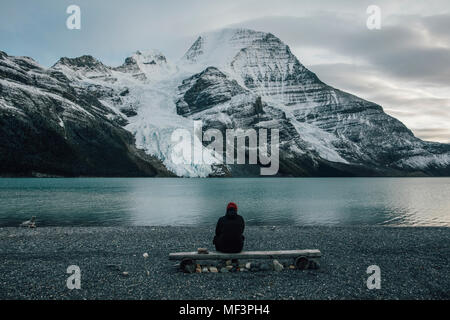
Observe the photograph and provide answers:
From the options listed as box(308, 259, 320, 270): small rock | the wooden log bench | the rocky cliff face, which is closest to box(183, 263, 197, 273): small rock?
the wooden log bench

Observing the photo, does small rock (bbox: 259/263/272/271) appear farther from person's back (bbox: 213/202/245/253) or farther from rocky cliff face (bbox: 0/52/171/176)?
rocky cliff face (bbox: 0/52/171/176)

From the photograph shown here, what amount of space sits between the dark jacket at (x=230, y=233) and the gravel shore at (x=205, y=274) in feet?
3.22

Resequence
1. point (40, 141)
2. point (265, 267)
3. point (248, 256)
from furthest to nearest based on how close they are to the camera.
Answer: point (40, 141) < point (265, 267) < point (248, 256)

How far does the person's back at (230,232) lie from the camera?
12984 millimetres

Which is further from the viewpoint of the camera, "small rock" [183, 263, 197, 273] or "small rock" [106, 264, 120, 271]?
"small rock" [106, 264, 120, 271]

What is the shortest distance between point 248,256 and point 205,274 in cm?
170

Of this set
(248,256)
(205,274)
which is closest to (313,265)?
(248,256)

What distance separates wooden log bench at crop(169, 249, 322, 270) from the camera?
13086mm

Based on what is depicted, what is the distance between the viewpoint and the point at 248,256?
1313cm

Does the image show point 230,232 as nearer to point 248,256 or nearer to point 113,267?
point 248,256

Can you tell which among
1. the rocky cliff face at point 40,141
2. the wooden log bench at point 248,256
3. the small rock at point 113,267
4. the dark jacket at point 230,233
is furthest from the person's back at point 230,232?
the rocky cliff face at point 40,141

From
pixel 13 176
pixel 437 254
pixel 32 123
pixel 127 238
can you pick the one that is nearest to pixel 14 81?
pixel 32 123

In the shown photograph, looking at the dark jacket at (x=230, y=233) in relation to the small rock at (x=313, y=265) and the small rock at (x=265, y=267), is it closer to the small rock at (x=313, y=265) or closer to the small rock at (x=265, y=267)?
the small rock at (x=265, y=267)

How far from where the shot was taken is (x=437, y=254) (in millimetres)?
17141
